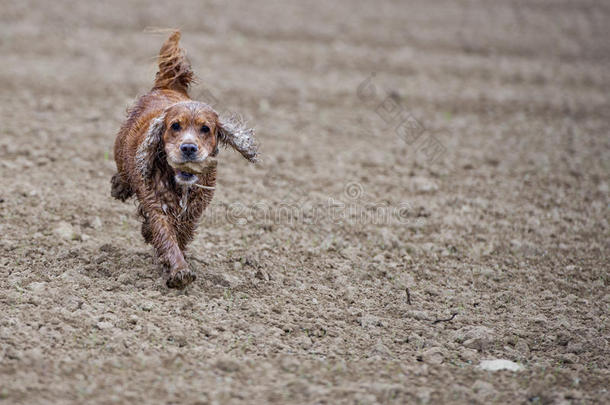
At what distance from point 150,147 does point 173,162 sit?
0.77 ft

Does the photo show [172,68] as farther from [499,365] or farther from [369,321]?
[499,365]

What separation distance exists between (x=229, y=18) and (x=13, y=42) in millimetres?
3982

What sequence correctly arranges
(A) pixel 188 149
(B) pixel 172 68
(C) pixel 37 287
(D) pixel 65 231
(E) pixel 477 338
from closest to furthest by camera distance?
(A) pixel 188 149 → (E) pixel 477 338 → (C) pixel 37 287 → (B) pixel 172 68 → (D) pixel 65 231

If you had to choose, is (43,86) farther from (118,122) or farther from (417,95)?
(417,95)

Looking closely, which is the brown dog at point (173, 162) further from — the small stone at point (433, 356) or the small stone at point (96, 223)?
the small stone at point (433, 356)

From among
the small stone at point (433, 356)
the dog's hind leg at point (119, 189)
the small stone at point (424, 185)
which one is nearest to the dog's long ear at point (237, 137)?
the dog's hind leg at point (119, 189)

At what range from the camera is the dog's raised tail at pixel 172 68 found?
219 inches

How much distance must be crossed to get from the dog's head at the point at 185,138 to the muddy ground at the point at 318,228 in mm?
904

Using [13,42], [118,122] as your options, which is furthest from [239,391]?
[13,42]

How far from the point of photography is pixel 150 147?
475 centimetres

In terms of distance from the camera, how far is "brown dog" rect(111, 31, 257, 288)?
4695mm

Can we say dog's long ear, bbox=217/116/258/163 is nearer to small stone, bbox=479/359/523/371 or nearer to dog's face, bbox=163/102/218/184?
dog's face, bbox=163/102/218/184

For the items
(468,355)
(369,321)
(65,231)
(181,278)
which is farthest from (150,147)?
(468,355)

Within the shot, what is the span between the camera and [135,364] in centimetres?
415
